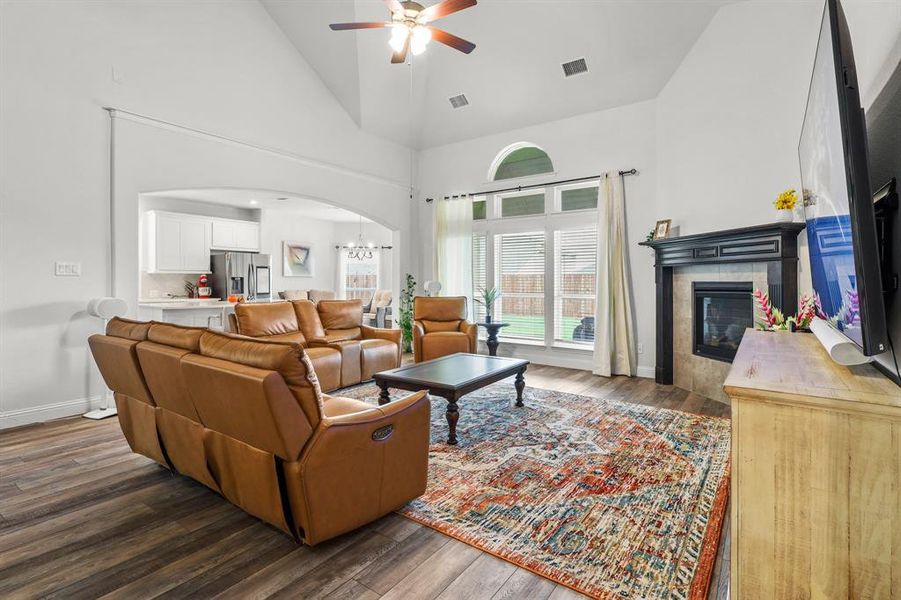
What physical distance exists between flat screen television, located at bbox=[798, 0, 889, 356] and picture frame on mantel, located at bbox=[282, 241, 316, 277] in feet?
31.5

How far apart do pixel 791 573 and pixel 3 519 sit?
331 cm

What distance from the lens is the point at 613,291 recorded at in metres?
5.57

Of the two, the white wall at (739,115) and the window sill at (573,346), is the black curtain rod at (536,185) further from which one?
the window sill at (573,346)

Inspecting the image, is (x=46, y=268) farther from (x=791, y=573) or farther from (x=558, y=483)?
(x=791, y=573)

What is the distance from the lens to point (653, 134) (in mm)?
5363

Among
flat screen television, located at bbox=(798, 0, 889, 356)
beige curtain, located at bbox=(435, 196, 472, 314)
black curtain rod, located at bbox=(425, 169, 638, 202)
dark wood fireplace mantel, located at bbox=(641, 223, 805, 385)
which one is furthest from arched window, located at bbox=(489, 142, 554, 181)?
flat screen television, located at bbox=(798, 0, 889, 356)

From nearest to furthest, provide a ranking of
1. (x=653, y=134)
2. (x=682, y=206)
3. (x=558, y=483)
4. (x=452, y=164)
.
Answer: (x=558, y=483) → (x=682, y=206) → (x=653, y=134) → (x=452, y=164)

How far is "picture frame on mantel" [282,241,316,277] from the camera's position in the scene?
32.4 ft

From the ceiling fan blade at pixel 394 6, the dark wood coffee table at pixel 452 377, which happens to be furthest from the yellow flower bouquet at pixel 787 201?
the ceiling fan blade at pixel 394 6

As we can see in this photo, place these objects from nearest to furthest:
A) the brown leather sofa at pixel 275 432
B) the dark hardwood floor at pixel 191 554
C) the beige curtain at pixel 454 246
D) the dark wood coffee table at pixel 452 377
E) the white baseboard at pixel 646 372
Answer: the dark hardwood floor at pixel 191 554
the brown leather sofa at pixel 275 432
the dark wood coffee table at pixel 452 377
the white baseboard at pixel 646 372
the beige curtain at pixel 454 246

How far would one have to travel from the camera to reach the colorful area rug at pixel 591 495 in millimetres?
1849

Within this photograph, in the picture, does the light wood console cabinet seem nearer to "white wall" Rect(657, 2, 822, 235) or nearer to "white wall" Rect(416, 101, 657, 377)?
"white wall" Rect(657, 2, 822, 235)

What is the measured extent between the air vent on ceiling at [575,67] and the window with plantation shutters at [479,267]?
249 centimetres

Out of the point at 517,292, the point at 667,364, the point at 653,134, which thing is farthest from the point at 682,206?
the point at 517,292
